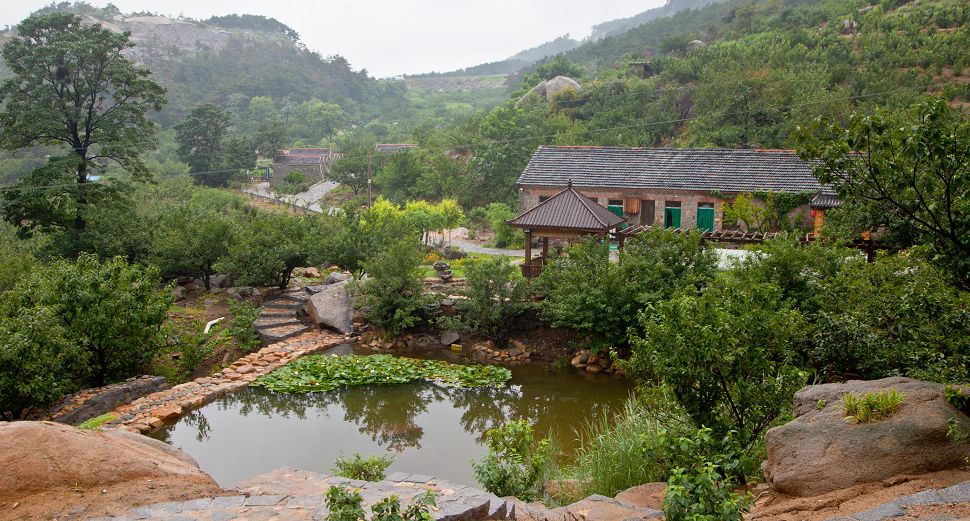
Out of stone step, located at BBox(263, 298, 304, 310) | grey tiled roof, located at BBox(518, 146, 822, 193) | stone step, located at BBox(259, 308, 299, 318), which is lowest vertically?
stone step, located at BBox(259, 308, 299, 318)

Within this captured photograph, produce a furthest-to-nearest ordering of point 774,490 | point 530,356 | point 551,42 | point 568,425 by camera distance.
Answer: point 551,42 → point 530,356 → point 568,425 → point 774,490

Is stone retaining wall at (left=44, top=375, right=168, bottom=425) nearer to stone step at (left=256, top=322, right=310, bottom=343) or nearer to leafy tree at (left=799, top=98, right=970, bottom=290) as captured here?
stone step at (left=256, top=322, right=310, bottom=343)

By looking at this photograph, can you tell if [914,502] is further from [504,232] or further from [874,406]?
[504,232]

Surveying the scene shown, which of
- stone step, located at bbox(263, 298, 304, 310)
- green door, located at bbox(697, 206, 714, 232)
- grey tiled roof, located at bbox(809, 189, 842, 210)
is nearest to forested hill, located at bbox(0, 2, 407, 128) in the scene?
stone step, located at bbox(263, 298, 304, 310)

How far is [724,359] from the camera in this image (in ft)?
22.3

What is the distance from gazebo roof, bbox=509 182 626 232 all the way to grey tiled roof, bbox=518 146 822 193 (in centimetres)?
719

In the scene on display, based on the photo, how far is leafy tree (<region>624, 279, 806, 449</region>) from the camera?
6891 millimetres

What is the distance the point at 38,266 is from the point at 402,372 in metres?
8.73

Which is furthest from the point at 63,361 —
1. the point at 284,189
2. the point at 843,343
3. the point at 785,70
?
the point at 785,70

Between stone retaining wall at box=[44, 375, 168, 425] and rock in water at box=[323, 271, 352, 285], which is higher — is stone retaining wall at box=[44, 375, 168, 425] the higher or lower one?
the lower one

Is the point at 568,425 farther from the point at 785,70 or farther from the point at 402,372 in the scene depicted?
the point at 785,70

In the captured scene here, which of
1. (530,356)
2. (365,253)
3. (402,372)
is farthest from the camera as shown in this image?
(365,253)

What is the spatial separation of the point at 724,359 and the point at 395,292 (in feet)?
36.5

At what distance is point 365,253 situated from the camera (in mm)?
20125
